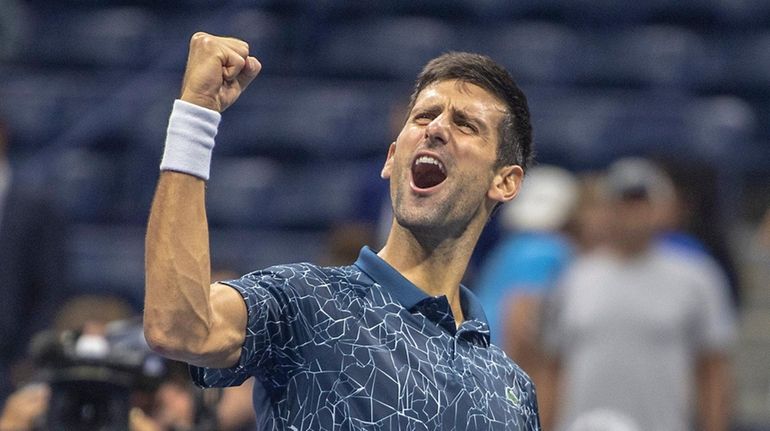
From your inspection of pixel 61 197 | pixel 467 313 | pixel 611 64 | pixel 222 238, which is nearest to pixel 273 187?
pixel 222 238

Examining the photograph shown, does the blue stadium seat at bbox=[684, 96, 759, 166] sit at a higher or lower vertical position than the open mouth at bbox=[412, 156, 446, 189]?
lower

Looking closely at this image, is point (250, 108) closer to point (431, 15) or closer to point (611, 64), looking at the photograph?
point (431, 15)

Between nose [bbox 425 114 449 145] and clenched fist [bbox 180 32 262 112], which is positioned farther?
nose [bbox 425 114 449 145]

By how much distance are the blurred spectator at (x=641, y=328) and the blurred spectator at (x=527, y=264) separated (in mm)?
237

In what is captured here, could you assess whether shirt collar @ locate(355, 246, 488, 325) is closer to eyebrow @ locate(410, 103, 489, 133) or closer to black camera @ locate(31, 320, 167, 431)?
eyebrow @ locate(410, 103, 489, 133)

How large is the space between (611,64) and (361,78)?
1.68 m

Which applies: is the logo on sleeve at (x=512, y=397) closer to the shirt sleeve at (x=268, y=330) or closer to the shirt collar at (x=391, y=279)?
the shirt collar at (x=391, y=279)

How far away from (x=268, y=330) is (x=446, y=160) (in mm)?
562

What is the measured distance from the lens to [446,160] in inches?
114

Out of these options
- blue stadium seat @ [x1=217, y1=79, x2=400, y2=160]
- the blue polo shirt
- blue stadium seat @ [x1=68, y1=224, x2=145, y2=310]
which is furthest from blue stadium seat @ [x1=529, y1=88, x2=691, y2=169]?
the blue polo shirt

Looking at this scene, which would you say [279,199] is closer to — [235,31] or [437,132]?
[235,31]

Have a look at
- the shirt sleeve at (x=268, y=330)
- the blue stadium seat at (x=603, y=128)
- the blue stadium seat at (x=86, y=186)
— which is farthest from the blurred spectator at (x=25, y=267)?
Answer: the blue stadium seat at (x=603, y=128)

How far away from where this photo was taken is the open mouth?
9.47 ft

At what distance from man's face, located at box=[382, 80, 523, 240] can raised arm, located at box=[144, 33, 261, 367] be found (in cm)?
47
